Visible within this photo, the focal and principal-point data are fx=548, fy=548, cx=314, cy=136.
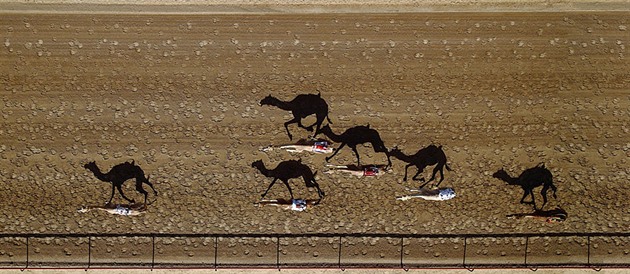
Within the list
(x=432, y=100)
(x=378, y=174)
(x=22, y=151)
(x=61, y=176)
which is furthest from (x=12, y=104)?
(x=432, y=100)

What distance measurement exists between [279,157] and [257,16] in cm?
343

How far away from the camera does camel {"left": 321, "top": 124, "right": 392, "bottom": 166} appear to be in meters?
13.0

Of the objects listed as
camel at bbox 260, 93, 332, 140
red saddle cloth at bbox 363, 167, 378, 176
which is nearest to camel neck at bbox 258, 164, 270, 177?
camel at bbox 260, 93, 332, 140

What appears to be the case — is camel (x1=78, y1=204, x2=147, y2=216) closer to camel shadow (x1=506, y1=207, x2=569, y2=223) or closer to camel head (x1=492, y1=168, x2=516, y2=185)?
camel head (x1=492, y1=168, x2=516, y2=185)

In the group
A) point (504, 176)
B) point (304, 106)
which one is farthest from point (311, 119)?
point (504, 176)

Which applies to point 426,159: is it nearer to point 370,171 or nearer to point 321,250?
point 370,171

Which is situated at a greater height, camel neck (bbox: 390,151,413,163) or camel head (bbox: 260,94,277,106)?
camel head (bbox: 260,94,277,106)

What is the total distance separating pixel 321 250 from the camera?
12.8 m

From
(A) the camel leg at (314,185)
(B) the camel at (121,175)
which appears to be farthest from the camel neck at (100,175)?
(A) the camel leg at (314,185)

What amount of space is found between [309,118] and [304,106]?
31 centimetres

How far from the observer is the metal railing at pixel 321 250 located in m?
12.7

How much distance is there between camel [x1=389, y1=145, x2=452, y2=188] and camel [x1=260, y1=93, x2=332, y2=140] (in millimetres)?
1869

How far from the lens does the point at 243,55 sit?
13.2 meters

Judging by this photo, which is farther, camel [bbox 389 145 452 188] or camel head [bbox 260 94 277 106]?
camel head [bbox 260 94 277 106]
